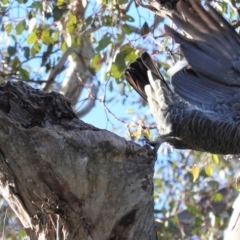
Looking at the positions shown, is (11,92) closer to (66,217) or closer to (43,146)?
(43,146)

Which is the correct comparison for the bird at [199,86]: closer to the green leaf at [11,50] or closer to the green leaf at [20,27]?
the green leaf at [20,27]

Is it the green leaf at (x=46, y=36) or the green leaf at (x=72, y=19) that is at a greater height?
the green leaf at (x=72, y=19)

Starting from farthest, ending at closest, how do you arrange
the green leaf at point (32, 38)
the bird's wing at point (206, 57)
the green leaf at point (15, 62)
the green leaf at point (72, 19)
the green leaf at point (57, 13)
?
the green leaf at point (15, 62), the green leaf at point (57, 13), the green leaf at point (72, 19), the green leaf at point (32, 38), the bird's wing at point (206, 57)

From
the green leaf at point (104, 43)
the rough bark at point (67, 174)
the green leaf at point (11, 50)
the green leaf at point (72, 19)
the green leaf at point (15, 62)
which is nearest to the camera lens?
the rough bark at point (67, 174)

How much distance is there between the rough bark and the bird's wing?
0.81 meters

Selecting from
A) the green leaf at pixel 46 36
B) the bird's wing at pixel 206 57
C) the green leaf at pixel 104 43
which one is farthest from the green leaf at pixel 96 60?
the bird's wing at pixel 206 57

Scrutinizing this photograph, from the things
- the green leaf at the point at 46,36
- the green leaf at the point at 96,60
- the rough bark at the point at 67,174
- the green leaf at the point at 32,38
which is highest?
the green leaf at the point at 46,36

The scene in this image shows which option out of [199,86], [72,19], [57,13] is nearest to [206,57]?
[199,86]

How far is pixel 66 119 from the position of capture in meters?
3.54

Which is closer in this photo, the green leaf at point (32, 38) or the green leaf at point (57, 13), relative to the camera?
the green leaf at point (32, 38)

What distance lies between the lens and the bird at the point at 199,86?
4.04 meters

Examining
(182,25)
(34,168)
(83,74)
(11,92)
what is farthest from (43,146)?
(83,74)

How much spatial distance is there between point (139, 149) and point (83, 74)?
140 inches

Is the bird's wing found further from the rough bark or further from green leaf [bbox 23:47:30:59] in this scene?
green leaf [bbox 23:47:30:59]
